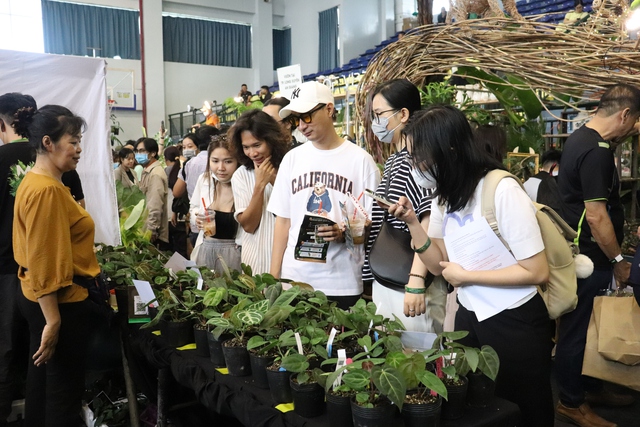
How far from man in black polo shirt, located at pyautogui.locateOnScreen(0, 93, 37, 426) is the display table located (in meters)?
0.89

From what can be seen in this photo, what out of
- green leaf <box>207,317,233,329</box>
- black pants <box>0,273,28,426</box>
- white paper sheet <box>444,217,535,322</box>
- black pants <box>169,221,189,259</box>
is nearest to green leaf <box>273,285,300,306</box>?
green leaf <box>207,317,233,329</box>

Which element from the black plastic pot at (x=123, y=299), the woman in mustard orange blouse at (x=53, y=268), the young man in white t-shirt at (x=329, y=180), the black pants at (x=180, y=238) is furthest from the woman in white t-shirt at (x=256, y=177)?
the black pants at (x=180, y=238)

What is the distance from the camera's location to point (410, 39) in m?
2.90

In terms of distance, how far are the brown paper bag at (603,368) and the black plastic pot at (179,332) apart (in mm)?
1888

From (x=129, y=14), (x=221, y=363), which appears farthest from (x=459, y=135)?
(x=129, y=14)

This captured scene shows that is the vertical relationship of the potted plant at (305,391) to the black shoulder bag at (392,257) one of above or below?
below

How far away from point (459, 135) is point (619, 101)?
53.4 inches

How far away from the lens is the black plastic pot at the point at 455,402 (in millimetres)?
1299

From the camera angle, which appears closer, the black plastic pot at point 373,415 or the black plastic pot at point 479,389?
the black plastic pot at point 373,415

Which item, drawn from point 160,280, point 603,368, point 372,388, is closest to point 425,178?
point 372,388

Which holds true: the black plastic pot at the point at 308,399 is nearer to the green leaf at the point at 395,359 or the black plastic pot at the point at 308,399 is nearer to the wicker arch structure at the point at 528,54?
the green leaf at the point at 395,359

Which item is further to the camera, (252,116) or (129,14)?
(129,14)

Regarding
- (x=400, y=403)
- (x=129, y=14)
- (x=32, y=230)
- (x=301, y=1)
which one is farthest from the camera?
(x=301, y=1)

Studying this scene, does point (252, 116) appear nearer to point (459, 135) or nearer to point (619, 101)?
point (459, 135)
